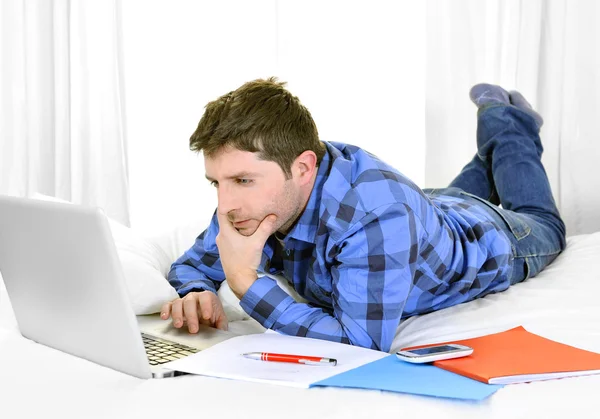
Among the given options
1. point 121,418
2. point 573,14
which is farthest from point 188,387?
point 573,14

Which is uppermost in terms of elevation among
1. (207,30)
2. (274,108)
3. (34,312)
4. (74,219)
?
(207,30)

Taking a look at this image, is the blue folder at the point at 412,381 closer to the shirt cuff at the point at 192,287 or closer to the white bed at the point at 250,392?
the white bed at the point at 250,392

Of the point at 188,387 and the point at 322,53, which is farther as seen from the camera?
the point at 322,53

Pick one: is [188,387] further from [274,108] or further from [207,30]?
[207,30]

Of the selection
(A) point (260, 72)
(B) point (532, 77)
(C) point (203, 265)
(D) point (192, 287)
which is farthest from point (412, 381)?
(A) point (260, 72)

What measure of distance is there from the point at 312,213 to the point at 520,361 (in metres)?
0.51

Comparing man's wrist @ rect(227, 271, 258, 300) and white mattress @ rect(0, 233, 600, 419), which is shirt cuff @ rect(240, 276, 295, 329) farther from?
white mattress @ rect(0, 233, 600, 419)

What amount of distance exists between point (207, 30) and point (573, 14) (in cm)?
149

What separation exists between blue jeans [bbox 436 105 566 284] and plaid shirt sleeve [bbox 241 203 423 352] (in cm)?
64

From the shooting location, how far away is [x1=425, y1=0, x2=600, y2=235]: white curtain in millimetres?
2566

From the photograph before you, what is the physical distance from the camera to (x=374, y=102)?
118 inches

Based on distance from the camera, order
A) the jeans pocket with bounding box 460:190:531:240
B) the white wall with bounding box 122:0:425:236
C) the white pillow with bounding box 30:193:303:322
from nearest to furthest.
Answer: the white pillow with bounding box 30:193:303:322 < the jeans pocket with bounding box 460:190:531:240 < the white wall with bounding box 122:0:425:236

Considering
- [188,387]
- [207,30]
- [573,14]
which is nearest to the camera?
[188,387]

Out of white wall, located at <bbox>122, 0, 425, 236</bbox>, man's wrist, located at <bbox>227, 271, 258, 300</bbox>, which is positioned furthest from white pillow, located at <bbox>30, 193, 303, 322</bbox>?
white wall, located at <bbox>122, 0, 425, 236</bbox>
